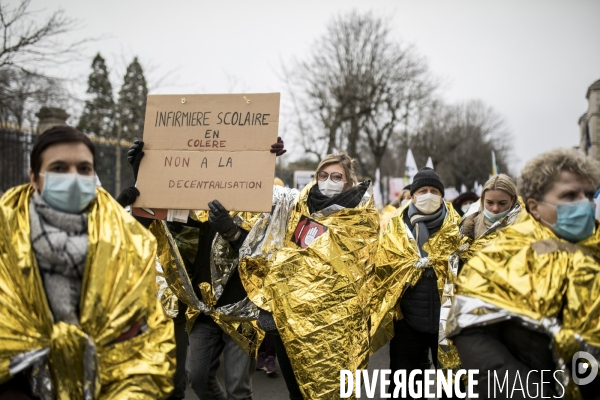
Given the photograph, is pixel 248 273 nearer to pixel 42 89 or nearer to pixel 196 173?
pixel 196 173

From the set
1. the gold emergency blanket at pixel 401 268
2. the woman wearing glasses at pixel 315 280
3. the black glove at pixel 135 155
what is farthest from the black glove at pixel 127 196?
the gold emergency blanket at pixel 401 268

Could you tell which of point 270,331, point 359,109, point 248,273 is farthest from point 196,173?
point 359,109

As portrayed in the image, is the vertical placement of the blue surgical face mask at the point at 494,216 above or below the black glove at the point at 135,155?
below

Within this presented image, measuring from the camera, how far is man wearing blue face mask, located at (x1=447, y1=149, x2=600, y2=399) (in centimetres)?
196

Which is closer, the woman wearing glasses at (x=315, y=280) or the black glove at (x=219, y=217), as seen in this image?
the black glove at (x=219, y=217)

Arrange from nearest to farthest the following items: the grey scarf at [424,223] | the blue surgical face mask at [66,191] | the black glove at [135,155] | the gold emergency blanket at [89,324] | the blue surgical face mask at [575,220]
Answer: the gold emergency blanket at [89,324]
the blue surgical face mask at [66,191]
the blue surgical face mask at [575,220]
the black glove at [135,155]
the grey scarf at [424,223]

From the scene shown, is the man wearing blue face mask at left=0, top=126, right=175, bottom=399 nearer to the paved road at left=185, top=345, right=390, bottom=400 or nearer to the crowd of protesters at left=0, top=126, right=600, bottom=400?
the crowd of protesters at left=0, top=126, right=600, bottom=400

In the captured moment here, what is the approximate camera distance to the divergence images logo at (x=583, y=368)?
1940 millimetres

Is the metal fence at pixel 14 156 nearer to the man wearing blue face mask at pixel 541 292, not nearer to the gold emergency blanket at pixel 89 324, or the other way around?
the gold emergency blanket at pixel 89 324

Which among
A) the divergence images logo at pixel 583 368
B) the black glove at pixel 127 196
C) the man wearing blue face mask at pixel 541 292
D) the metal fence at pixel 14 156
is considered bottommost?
the divergence images logo at pixel 583 368

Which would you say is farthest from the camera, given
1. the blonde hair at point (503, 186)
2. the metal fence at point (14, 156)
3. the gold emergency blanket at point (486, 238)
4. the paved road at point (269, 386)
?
the metal fence at point (14, 156)

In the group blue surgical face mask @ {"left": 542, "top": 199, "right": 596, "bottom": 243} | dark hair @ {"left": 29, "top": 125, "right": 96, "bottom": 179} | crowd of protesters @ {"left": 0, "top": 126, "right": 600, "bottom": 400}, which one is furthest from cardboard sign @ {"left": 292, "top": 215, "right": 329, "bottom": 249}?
dark hair @ {"left": 29, "top": 125, "right": 96, "bottom": 179}

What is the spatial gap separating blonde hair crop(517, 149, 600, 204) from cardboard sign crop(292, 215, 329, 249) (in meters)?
1.43

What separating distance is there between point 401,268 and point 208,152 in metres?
1.60
